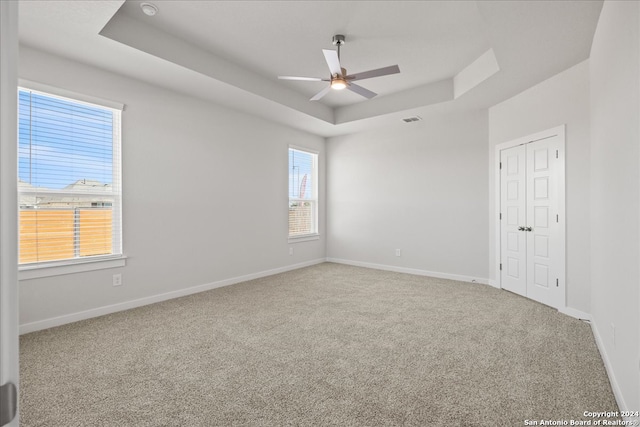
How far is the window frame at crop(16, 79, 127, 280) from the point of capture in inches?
118

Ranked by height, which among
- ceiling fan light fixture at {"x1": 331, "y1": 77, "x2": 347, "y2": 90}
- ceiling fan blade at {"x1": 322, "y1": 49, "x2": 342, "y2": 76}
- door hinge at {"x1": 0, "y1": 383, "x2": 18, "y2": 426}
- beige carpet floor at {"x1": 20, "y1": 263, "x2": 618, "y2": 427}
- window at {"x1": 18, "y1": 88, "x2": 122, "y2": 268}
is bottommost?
beige carpet floor at {"x1": 20, "y1": 263, "x2": 618, "y2": 427}

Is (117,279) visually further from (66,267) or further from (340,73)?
(340,73)

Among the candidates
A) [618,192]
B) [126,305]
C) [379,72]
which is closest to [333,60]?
[379,72]

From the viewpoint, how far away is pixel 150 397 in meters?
1.99

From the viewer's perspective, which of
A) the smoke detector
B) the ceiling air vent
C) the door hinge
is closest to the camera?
the door hinge

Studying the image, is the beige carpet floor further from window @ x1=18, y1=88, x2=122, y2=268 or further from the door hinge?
the door hinge

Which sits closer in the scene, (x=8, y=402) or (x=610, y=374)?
(x=8, y=402)

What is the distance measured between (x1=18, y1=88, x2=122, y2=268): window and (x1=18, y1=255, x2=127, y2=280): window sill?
3cm

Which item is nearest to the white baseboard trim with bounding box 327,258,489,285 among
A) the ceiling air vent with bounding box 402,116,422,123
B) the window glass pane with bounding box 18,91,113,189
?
the ceiling air vent with bounding box 402,116,422,123

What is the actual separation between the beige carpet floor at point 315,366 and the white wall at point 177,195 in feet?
1.37

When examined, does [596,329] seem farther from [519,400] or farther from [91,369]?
[91,369]

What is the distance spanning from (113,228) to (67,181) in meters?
0.65

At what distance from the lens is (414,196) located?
5605mm

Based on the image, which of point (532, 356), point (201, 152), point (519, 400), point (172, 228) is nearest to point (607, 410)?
point (519, 400)
